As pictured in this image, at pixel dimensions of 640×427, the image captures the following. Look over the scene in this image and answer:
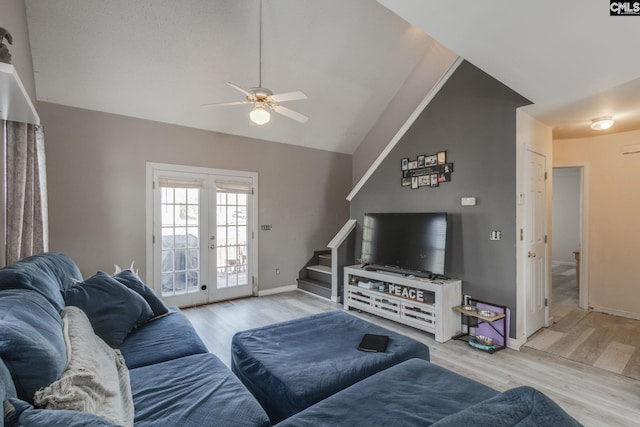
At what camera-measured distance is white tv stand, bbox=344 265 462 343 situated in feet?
11.0

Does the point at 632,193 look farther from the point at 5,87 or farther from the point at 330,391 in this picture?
the point at 5,87

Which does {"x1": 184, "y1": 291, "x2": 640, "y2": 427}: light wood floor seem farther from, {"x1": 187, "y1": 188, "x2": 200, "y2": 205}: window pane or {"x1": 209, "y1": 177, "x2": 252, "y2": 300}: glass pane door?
{"x1": 187, "y1": 188, "x2": 200, "y2": 205}: window pane

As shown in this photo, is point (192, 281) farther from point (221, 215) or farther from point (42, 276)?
point (42, 276)

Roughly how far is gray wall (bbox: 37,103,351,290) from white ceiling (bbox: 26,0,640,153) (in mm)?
230

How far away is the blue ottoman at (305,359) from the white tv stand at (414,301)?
4.17ft

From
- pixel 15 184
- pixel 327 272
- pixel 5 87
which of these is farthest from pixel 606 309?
pixel 15 184

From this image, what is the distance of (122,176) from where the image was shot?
4035mm

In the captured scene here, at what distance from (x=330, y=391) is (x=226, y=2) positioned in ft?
12.1

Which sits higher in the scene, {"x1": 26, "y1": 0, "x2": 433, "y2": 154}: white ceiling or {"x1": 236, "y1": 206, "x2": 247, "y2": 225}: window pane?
{"x1": 26, "y1": 0, "x2": 433, "y2": 154}: white ceiling

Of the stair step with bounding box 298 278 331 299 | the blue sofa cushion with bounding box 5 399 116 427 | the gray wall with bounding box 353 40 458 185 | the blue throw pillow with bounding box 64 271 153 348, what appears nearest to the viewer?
the blue sofa cushion with bounding box 5 399 116 427

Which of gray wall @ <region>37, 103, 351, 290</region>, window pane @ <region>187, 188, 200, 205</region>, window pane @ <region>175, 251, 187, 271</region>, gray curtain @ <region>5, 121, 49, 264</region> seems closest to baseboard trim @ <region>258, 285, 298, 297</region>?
gray wall @ <region>37, 103, 351, 290</region>

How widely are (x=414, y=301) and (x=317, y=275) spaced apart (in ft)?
7.70

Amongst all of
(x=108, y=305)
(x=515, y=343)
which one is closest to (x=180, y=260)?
(x=108, y=305)

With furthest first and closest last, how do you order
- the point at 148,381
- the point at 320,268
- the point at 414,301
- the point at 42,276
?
the point at 320,268
the point at 414,301
the point at 42,276
the point at 148,381
